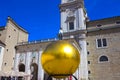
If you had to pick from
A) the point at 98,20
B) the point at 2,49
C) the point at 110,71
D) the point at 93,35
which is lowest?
→ the point at 110,71

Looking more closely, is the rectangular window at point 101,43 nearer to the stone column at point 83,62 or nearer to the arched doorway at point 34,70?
the stone column at point 83,62

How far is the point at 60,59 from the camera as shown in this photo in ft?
9.77

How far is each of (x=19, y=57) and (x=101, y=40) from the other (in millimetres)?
16584

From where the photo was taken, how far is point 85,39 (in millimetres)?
30109

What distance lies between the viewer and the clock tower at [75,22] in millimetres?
29656

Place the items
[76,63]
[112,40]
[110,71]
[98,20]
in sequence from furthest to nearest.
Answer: [98,20] → [112,40] → [110,71] → [76,63]

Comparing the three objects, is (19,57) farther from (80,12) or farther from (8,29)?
(80,12)

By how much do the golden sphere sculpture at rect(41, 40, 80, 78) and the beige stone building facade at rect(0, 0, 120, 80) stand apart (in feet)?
78.3

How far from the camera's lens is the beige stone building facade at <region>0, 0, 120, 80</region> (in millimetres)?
27453

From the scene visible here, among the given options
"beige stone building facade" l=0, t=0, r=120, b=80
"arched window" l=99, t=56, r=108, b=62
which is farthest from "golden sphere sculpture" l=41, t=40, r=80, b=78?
"arched window" l=99, t=56, r=108, b=62

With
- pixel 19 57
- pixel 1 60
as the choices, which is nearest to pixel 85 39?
pixel 19 57

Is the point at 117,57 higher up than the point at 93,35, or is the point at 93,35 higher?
the point at 93,35

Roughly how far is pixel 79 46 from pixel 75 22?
228 inches

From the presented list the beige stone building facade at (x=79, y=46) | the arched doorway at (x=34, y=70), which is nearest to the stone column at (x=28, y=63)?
the beige stone building facade at (x=79, y=46)
